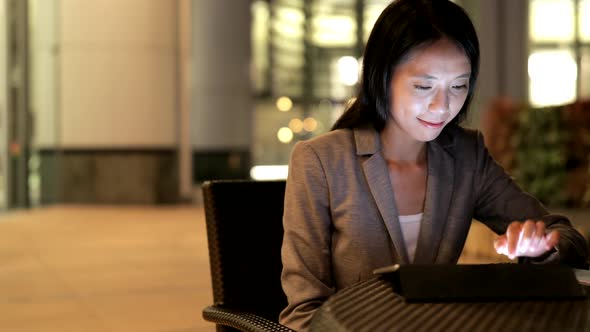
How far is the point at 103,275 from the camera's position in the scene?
5820 millimetres

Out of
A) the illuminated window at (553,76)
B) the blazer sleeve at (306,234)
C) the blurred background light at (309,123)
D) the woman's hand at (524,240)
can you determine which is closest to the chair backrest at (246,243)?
the blazer sleeve at (306,234)

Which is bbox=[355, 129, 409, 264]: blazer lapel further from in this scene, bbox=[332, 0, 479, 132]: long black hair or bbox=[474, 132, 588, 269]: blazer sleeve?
bbox=[474, 132, 588, 269]: blazer sleeve

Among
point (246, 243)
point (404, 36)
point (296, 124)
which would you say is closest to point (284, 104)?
point (296, 124)

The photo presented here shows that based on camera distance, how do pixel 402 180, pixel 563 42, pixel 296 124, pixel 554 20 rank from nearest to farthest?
pixel 402 180 → pixel 554 20 → pixel 563 42 → pixel 296 124

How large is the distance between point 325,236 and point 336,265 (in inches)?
3.0

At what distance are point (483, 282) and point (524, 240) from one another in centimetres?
28

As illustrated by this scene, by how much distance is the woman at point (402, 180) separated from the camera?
58.7 inches

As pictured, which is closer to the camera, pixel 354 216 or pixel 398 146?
pixel 354 216

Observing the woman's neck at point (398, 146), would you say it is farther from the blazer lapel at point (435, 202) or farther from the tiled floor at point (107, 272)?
the tiled floor at point (107, 272)

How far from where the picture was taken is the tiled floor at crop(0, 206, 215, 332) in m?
4.21

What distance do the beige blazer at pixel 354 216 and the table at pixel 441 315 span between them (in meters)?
0.47

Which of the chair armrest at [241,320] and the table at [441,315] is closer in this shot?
the table at [441,315]

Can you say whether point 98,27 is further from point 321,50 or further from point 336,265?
point 321,50

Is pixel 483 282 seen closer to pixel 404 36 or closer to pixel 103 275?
pixel 404 36
